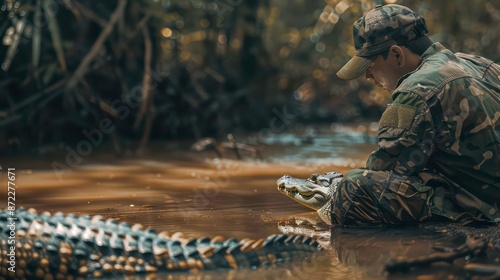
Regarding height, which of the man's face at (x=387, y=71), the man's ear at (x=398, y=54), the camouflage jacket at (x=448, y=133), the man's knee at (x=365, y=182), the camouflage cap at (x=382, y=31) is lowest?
the man's knee at (x=365, y=182)

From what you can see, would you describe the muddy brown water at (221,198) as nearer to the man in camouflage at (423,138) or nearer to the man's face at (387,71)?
the man in camouflage at (423,138)

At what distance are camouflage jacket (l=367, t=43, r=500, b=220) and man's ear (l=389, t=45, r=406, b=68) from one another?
115mm

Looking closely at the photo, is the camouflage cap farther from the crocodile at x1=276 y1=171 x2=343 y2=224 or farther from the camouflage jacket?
the crocodile at x1=276 y1=171 x2=343 y2=224

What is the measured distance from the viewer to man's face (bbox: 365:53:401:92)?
4.56 meters

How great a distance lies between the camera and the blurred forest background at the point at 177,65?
26.5 ft

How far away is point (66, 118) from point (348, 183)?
4.77 metres

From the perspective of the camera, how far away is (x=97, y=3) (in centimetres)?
877

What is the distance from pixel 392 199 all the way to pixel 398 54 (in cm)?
80

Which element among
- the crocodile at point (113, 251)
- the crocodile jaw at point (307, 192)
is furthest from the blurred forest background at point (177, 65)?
the crocodile at point (113, 251)

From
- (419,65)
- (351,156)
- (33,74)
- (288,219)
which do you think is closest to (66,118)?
(33,74)

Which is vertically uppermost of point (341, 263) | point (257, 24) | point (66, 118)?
point (257, 24)

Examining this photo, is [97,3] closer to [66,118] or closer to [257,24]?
[66,118]

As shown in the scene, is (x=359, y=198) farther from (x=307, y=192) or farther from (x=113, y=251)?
(x=113, y=251)

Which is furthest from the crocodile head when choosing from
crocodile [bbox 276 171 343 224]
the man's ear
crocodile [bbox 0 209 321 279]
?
crocodile [bbox 0 209 321 279]
